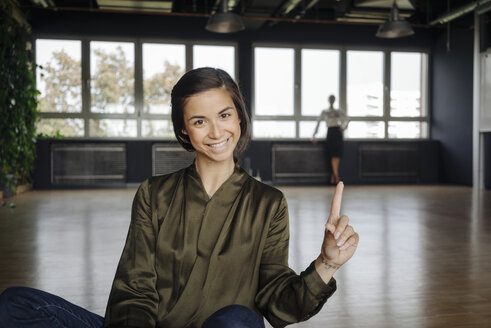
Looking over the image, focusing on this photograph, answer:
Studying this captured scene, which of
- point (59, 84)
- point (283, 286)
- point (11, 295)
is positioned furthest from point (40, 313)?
point (59, 84)

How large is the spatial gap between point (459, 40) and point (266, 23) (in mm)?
3496

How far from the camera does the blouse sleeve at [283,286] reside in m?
0.98

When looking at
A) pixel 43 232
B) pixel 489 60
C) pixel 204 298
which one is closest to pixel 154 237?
pixel 204 298

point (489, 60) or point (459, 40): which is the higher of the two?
point (459, 40)

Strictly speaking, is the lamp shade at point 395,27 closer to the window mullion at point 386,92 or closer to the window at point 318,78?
the window at point 318,78

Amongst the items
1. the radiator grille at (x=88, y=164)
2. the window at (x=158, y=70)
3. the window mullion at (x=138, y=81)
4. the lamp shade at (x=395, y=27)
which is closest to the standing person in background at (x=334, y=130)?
the lamp shade at (x=395, y=27)

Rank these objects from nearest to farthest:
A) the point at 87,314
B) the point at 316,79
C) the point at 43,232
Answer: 1. the point at 87,314
2. the point at 43,232
3. the point at 316,79

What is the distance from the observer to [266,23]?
27.7 ft

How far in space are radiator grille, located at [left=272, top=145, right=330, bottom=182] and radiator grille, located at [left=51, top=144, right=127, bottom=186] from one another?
2.77 meters

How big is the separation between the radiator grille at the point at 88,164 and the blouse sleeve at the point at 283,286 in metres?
7.40

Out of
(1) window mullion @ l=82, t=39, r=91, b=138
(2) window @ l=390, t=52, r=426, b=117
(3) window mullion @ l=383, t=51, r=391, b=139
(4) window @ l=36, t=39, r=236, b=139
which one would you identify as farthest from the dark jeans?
(2) window @ l=390, t=52, r=426, b=117

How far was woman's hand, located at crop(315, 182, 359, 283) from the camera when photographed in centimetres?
91

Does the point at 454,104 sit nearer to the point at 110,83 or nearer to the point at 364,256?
the point at 110,83

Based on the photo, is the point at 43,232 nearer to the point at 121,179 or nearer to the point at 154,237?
the point at 154,237
